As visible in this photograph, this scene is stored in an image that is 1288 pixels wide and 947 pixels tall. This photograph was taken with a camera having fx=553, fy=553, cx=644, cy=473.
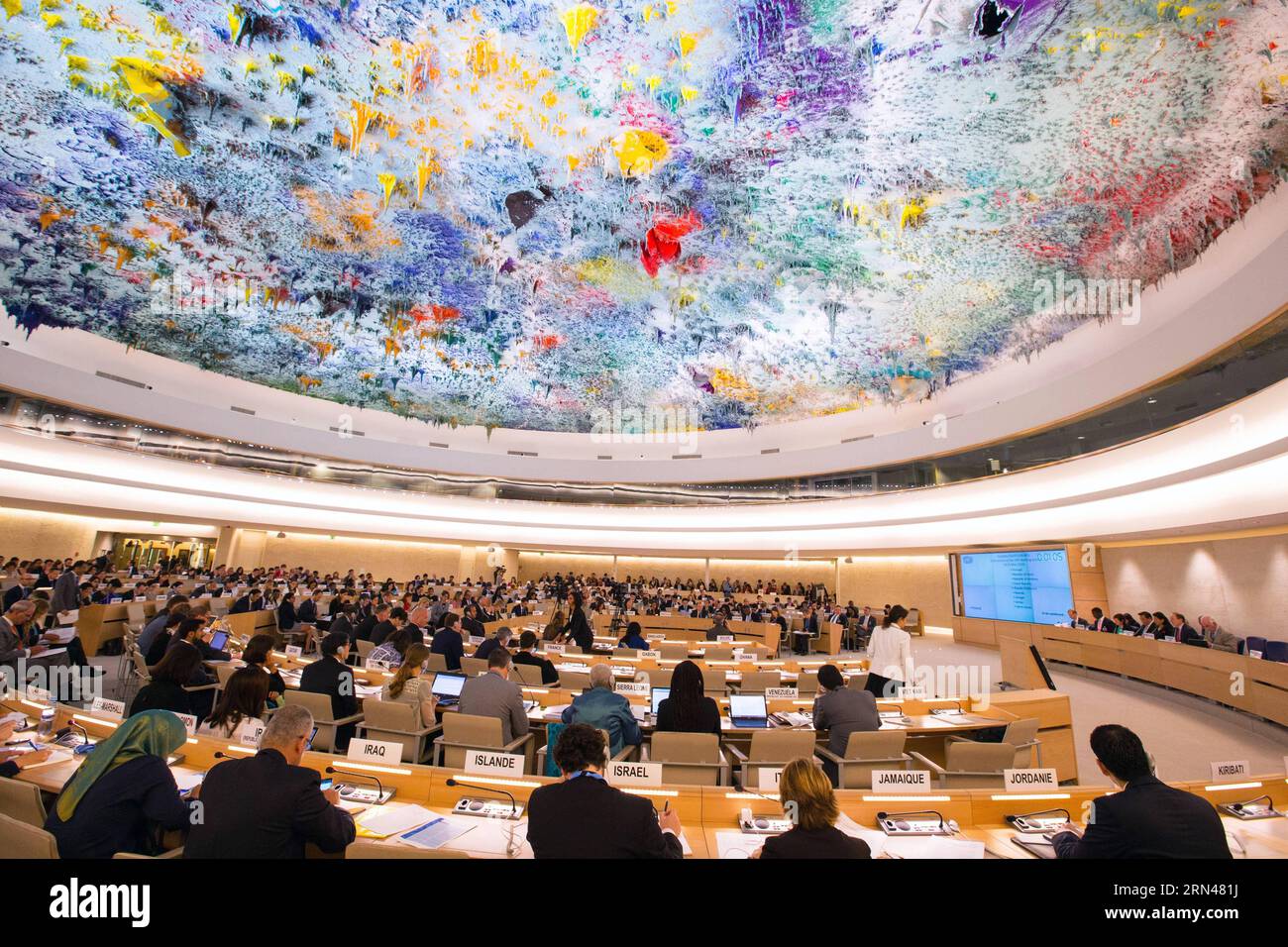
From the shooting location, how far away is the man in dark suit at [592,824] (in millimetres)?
2059

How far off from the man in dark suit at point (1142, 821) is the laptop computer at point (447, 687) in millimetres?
4973

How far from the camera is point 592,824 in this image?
2086mm

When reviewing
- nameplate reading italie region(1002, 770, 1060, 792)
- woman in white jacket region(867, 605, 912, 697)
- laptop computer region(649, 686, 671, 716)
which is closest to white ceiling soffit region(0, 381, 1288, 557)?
woman in white jacket region(867, 605, 912, 697)

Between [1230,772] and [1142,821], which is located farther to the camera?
[1230,772]

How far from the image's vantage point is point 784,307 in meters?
10.0

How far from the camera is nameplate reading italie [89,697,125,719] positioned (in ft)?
13.2

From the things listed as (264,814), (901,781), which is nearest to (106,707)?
(264,814)

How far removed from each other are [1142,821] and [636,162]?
25.1 ft

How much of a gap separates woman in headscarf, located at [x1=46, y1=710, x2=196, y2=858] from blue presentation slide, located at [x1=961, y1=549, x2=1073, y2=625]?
13.9 metres

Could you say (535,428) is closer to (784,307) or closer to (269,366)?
(269,366)

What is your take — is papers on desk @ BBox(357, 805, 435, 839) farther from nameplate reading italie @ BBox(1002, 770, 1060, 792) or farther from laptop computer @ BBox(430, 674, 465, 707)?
nameplate reading italie @ BBox(1002, 770, 1060, 792)

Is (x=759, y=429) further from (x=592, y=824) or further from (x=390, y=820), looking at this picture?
(x=592, y=824)

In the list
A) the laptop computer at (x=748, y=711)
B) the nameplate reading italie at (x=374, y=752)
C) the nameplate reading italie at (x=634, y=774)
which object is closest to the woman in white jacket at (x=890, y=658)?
the laptop computer at (x=748, y=711)
